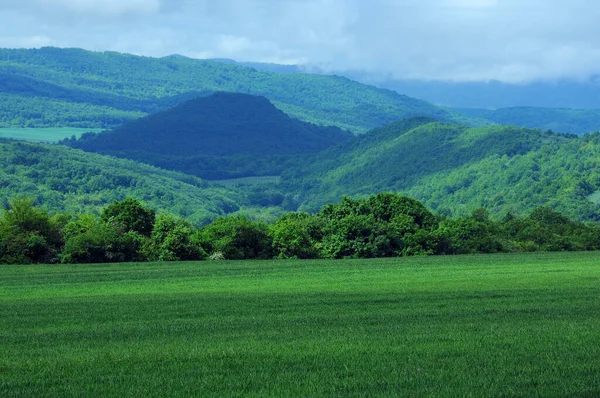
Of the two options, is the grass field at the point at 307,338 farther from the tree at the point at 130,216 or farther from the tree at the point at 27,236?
the tree at the point at 130,216

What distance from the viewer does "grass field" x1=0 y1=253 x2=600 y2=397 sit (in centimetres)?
1947

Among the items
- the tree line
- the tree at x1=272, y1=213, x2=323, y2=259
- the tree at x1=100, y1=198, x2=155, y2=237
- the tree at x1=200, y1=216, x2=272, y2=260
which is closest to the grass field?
the tree line

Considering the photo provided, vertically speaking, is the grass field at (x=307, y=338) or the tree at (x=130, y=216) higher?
the grass field at (x=307, y=338)

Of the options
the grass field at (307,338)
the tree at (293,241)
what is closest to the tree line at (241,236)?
the tree at (293,241)

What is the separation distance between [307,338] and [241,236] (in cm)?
5528

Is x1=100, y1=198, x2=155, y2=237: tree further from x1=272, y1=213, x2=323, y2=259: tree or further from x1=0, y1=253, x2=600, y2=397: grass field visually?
x1=0, y1=253, x2=600, y2=397: grass field

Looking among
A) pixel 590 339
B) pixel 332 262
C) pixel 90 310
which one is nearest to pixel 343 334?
pixel 590 339

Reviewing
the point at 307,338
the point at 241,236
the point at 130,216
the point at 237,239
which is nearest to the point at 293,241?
the point at 241,236

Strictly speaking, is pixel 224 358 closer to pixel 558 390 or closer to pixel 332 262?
pixel 558 390

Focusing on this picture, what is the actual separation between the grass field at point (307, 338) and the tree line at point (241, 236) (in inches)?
901

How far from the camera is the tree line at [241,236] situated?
74625mm

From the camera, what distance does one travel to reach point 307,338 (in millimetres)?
26359

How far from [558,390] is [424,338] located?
740 cm

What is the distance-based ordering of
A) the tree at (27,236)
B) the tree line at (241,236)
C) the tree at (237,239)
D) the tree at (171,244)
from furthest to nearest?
the tree at (237,239), the tree at (171,244), the tree line at (241,236), the tree at (27,236)
